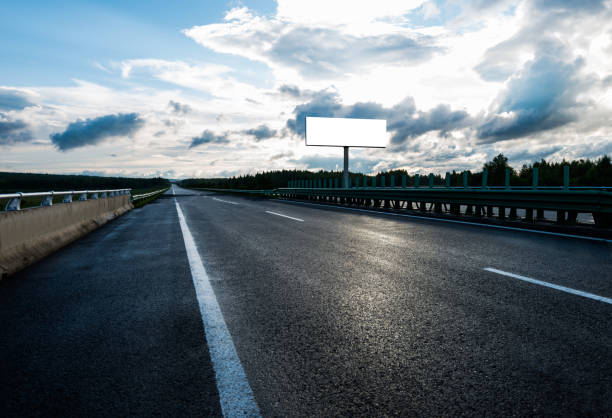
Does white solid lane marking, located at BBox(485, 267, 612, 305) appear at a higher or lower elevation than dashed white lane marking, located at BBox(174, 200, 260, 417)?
higher

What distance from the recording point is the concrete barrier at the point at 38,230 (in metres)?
5.99

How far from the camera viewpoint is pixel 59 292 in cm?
472

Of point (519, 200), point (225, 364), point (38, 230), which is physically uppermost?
point (519, 200)

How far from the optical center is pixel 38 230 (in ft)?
24.5

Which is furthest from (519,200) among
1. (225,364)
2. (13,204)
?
(13,204)

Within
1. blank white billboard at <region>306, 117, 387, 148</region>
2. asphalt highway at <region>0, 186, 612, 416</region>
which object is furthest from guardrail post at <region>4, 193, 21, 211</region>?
blank white billboard at <region>306, 117, 387, 148</region>

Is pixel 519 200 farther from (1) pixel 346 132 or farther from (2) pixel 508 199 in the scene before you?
(1) pixel 346 132

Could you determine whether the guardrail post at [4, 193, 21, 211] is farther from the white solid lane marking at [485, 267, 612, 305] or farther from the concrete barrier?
the white solid lane marking at [485, 267, 612, 305]

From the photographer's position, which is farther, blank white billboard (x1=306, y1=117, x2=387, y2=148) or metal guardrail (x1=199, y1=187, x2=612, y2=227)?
blank white billboard (x1=306, y1=117, x2=387, y2=148)

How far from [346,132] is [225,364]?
4220cm

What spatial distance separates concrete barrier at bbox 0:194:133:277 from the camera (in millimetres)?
5988

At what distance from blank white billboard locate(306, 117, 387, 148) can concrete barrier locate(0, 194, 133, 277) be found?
3278 cm

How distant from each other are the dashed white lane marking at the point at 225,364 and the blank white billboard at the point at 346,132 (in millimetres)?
39415

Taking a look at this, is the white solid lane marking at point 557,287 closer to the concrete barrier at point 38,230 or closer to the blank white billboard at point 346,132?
the concrete barrier at point 38,230
